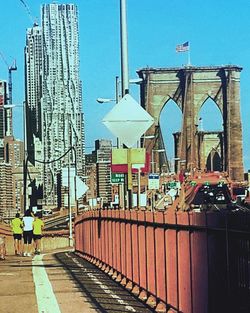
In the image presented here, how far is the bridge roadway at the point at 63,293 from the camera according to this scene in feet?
41.1

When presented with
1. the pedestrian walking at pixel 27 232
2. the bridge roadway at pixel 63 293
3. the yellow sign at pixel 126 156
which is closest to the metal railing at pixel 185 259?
the bridge roadway at pixel 63 293

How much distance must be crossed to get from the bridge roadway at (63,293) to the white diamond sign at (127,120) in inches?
108

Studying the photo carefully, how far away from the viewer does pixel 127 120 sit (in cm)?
1563

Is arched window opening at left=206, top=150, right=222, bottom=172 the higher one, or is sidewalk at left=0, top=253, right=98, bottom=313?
arched window opening at left=206, top=150, right=222, bottom=172

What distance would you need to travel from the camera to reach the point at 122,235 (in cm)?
1645

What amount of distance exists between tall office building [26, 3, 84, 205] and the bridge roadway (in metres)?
72.8

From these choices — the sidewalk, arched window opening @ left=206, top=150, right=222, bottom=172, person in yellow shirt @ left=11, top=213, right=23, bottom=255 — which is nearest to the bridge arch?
arched window opening @ left=206, top=150, right=222, bottom=172

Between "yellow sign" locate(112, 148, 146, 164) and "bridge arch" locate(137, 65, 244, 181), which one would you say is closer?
"yellow sign" locate(112, 148, 146, 164)

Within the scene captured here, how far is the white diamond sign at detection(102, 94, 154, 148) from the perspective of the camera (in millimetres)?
15617

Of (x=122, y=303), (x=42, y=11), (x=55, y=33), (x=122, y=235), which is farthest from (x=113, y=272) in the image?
(x=55, y=33)

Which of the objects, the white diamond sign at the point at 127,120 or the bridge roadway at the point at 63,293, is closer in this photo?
the bridge roadway at the point at 63,293

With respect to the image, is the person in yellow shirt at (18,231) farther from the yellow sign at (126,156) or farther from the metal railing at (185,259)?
the yellow sign at (126,156)

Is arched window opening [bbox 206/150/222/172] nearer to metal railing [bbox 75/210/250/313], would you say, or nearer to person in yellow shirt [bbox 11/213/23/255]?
person in yellow shirt [bbox 11/213/23/255]

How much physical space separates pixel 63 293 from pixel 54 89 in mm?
100121
